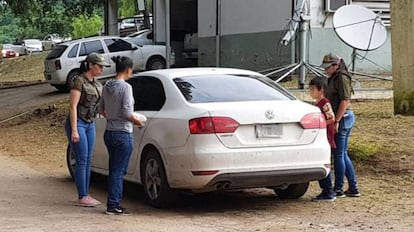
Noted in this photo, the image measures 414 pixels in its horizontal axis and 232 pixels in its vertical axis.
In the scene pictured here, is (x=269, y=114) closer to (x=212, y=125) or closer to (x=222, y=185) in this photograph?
(x=212, y=125)

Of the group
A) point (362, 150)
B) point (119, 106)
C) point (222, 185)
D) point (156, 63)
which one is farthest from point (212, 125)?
point (156, 63)

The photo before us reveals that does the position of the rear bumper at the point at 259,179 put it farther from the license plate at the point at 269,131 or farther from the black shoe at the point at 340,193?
the black shoe at the point at 340,193

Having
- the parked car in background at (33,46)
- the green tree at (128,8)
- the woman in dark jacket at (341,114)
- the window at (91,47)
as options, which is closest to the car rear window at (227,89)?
the woman in dark jacket at (341,114)

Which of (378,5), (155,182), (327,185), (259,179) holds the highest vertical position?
(378,5)

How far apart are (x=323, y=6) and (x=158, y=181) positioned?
40.9ft

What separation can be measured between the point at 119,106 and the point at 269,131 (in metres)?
1.62

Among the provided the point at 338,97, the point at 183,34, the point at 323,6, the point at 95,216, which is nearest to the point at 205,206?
the point at 95,216

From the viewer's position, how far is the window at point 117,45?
2466 cm

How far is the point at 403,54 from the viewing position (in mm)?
12922

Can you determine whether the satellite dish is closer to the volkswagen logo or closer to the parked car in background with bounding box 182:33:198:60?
the volkswagen logo

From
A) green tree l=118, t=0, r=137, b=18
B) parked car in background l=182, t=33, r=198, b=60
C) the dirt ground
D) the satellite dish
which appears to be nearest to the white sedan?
the dirt ground

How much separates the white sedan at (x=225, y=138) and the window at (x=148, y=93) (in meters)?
0.03

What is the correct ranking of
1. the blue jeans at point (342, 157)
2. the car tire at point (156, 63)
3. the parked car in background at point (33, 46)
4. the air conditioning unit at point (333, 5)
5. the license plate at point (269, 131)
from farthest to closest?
the parked car in background at point (33, 46)
the car tire at point (156, 63)
the air conditioning unit at point (333, 5)
the blue jeans at point (342, 157)
the license plate at point (269, 131)

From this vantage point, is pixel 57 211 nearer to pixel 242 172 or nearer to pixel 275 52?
pixel 242 172
